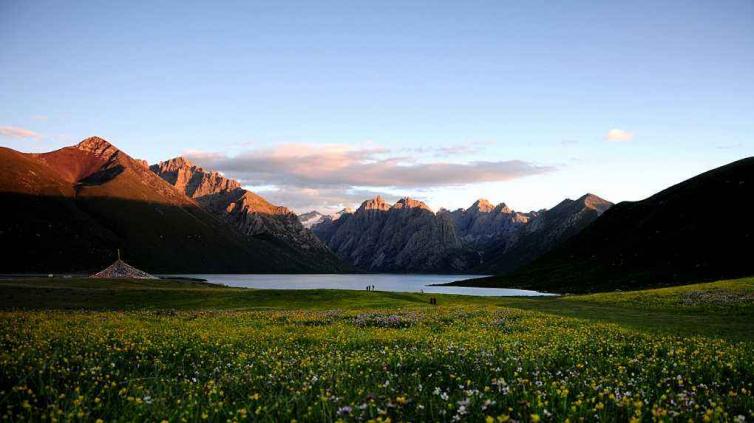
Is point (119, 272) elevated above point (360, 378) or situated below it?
below

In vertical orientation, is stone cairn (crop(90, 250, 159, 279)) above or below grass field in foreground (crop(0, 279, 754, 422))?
below

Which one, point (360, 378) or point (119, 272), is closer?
point (360, 378)

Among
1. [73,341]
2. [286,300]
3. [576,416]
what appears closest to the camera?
[576,416]

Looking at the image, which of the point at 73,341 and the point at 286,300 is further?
the point at 286,300

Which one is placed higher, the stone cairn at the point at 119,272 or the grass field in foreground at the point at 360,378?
the grass field in foreground at the point at 360,378

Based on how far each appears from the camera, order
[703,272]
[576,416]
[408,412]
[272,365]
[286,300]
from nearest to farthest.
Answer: [576,416] < [408,412] < [272,365] < [286,300] < [703,272]

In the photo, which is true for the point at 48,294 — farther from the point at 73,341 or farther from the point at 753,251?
the point at 753,251

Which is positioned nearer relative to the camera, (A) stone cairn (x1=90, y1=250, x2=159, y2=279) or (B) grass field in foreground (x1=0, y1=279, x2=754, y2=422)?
(B) grass field in foreground (x1=0, y1=279, x2=754, y2=422)

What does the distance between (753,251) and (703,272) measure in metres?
20.2

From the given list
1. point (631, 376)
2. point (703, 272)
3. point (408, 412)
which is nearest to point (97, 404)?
point (408, 412)

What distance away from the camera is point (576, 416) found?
7918 mm

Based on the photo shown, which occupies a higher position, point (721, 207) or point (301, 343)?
point (721, 207)

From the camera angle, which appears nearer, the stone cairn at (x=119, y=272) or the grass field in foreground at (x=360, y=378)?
the grass field in foreground at (x=360, y=378)

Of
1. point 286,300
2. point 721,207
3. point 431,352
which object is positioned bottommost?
point 286,300
